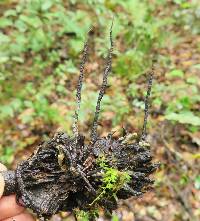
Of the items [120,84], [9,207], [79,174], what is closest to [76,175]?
[79,174]

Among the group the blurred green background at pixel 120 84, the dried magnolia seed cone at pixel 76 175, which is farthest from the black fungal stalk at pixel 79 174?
the blurred green background at pixel 120 84

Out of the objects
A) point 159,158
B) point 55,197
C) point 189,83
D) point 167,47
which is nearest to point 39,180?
point 55,197

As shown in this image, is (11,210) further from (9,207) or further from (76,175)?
(76,175)

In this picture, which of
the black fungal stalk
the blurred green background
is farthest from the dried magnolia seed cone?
the blurred green background

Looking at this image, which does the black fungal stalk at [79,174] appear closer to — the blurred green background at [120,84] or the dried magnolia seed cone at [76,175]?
the dried magnolia seed cone at [76,175]

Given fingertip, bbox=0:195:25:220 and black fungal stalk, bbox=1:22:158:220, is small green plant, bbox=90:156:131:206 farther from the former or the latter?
fingertip, bbox=0:195:25:220
